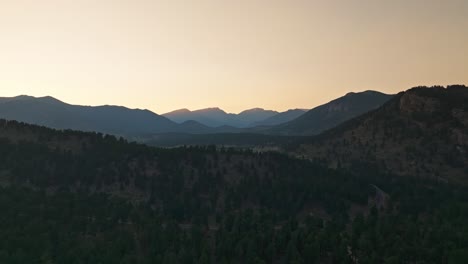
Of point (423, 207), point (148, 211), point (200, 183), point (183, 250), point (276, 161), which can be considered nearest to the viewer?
point (183, 250)

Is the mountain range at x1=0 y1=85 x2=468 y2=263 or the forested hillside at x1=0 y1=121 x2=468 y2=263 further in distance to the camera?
the mountain range at x1=0 y1=85 x2=468 y2=263

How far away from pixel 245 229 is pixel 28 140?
10571cm

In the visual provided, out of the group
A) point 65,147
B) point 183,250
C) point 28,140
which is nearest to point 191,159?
point 65,147

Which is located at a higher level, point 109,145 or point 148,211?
point 109,145

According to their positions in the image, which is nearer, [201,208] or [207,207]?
[201,208]

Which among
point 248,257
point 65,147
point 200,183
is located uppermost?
point 65,147

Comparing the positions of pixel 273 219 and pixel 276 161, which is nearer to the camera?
pixel 273 219

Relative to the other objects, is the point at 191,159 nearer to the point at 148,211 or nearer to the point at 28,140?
the point at 148,211

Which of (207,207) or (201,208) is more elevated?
(207,207)

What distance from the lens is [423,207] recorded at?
443 feet

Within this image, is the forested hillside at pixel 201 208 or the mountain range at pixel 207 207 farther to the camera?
the mountain range at pixel 207 207

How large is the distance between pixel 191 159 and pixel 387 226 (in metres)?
86.3

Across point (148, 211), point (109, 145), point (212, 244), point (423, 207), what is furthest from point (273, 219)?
point (109, 145)

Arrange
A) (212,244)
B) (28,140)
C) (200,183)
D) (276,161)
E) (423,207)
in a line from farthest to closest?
(276,161)
(28,140)
(200,183)
(423,207)
(212,244)
